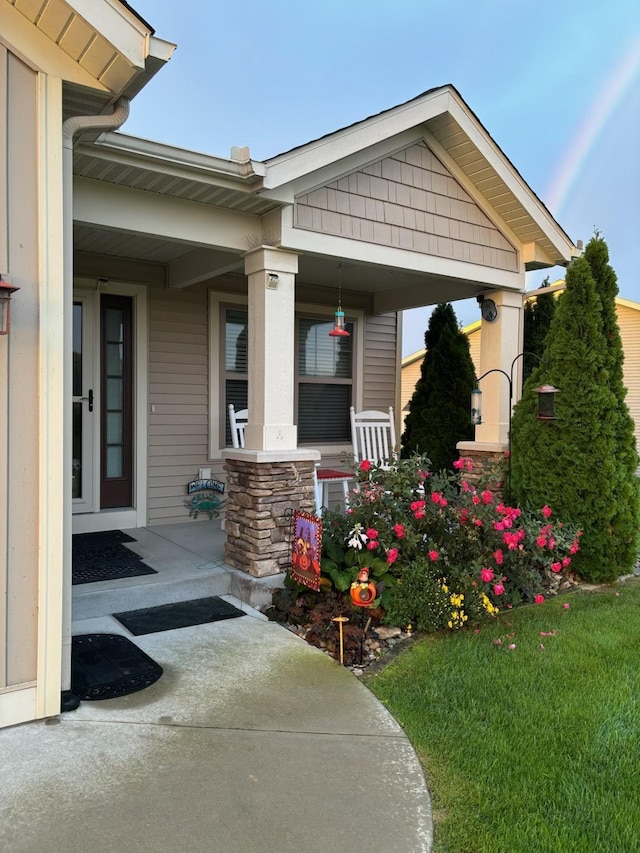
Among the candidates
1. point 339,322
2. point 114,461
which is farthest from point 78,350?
point 339,322

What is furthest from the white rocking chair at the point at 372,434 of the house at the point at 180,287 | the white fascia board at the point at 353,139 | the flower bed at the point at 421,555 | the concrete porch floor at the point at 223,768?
the concrete porch floor at the point at 223,768

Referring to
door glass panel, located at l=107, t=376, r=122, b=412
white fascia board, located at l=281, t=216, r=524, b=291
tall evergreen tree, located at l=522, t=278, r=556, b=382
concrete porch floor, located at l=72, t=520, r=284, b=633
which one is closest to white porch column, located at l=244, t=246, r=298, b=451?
white fascia board, located at l=281, t=216, r=524, b=291

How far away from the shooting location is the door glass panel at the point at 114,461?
529cm

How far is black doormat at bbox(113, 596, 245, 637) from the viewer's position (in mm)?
3523

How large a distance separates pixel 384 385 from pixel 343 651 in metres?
4.09

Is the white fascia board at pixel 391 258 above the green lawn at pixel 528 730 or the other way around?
above

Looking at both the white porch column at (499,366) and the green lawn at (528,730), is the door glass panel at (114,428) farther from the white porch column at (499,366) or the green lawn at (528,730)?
the green lawn at (528,730)

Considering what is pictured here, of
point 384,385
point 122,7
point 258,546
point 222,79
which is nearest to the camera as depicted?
point 122,7

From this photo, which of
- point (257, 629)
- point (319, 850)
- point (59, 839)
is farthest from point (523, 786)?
point (257, 629)

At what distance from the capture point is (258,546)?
3.93 meters

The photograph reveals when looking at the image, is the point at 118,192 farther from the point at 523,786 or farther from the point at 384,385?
the point at 384,385

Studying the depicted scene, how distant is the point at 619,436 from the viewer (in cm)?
459

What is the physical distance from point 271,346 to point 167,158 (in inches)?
48.3

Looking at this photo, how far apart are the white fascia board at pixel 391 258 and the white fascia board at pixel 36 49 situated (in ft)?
5.39
